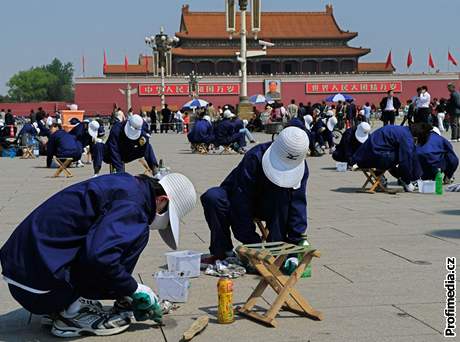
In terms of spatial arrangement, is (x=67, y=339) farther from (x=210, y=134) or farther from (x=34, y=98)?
(x=34, y=98)

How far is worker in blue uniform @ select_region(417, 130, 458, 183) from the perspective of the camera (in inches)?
433

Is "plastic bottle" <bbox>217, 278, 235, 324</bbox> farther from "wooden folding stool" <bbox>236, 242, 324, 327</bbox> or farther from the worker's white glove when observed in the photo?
the worker's white glove

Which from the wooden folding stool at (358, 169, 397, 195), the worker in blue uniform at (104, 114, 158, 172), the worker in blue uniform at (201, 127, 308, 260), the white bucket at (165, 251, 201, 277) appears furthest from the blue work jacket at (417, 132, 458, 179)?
the white bucket at (165, 251, 201, 277)

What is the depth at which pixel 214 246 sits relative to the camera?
5.80 m

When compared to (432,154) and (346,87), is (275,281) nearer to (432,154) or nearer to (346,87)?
(432,154)

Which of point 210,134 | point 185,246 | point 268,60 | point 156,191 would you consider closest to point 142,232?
point 156,191

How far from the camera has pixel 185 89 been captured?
5522 centimetres

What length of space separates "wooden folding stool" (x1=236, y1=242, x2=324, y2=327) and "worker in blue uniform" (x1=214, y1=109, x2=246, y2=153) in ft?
52.2

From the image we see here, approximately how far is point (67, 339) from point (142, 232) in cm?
78

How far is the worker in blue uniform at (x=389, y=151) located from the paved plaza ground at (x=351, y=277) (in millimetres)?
440

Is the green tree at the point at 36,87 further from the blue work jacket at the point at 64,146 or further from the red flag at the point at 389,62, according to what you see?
the blue work jacket at the point at 64,146

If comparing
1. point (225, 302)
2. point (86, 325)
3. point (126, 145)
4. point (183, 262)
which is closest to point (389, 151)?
point (126, 145)

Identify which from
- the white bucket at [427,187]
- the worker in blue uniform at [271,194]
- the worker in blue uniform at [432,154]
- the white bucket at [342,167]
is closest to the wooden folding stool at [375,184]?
the white bucket at [427,187]

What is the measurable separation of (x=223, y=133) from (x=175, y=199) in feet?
53.6
